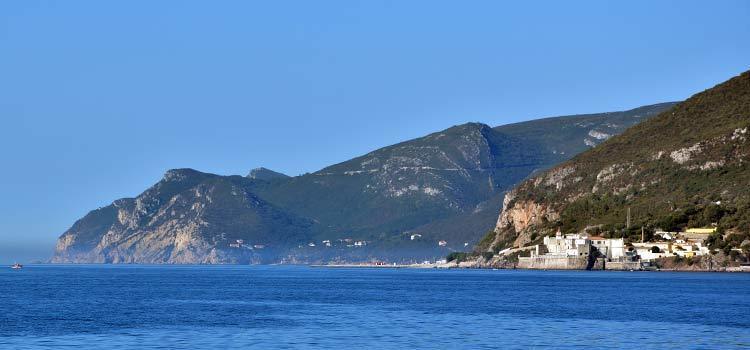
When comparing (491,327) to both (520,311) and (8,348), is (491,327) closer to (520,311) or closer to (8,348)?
(520,311)

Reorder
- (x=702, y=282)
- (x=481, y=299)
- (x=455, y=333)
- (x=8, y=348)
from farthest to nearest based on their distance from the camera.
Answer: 1. (x=702, y=282)
2. (x=481, y=299)
3. (x=455, y=333)
4. (x=8, y=348)

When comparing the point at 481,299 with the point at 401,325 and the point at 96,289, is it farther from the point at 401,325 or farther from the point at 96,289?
the point at 96,289

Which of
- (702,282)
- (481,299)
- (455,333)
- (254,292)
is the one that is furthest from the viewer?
(702,282)

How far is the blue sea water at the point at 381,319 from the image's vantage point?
79.4 metres

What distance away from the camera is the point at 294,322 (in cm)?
9456

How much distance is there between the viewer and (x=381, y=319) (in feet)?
318

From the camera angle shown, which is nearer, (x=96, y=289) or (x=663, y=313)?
(x=663, y=313)

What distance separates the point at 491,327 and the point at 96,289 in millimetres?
78705

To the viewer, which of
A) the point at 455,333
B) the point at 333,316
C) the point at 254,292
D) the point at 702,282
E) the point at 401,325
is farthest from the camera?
the point at 702,282

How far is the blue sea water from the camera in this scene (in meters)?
79.4

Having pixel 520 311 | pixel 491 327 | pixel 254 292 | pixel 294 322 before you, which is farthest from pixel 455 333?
pixel 254 292

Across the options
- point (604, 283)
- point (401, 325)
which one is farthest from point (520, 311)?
point (604, 283)

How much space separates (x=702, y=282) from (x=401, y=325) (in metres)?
86.4

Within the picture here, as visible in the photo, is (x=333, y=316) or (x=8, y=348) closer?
(x=8, y=348)
